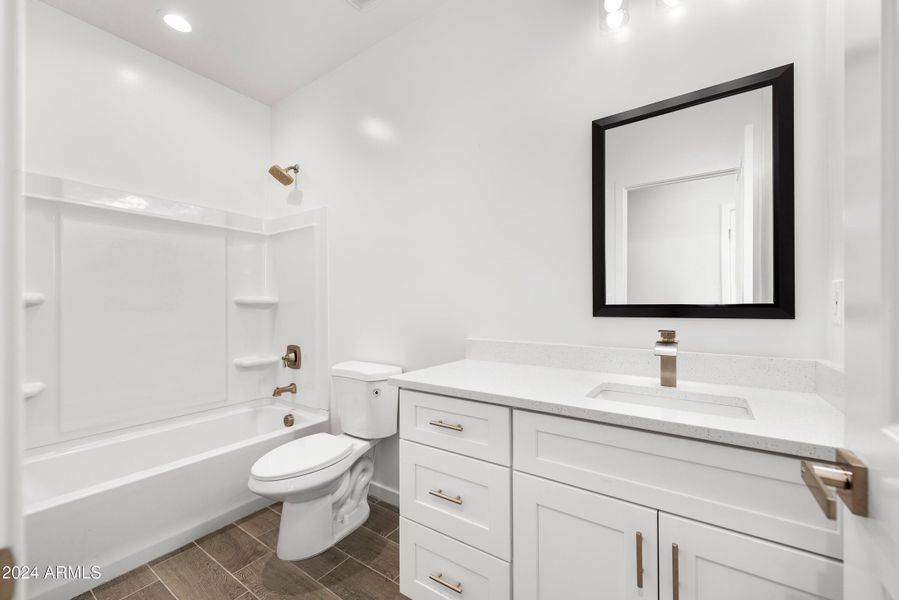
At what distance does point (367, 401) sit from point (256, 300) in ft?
4.18

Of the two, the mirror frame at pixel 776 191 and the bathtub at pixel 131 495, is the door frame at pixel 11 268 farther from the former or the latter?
the bathtub at pixel 131 495

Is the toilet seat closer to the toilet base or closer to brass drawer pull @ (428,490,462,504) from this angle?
the toilet base

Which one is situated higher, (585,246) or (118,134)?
(118,134)

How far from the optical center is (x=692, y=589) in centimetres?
87

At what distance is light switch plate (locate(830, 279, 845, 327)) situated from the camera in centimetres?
104

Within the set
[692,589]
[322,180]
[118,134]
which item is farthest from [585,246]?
[118,134]

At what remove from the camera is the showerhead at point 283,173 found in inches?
102

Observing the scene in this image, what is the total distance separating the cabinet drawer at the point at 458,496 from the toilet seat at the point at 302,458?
0.50 metres

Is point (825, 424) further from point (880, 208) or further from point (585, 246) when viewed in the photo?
point (585, 246)

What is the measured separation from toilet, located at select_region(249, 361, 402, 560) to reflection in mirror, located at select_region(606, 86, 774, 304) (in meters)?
1.30

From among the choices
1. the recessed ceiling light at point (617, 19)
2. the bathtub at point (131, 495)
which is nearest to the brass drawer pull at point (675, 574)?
the recessed ceiling light at point (617, 19)

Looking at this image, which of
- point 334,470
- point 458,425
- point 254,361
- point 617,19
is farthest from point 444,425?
point 254,361

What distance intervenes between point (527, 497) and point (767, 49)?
1.58 meters

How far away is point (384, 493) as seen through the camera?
86.1 inches
